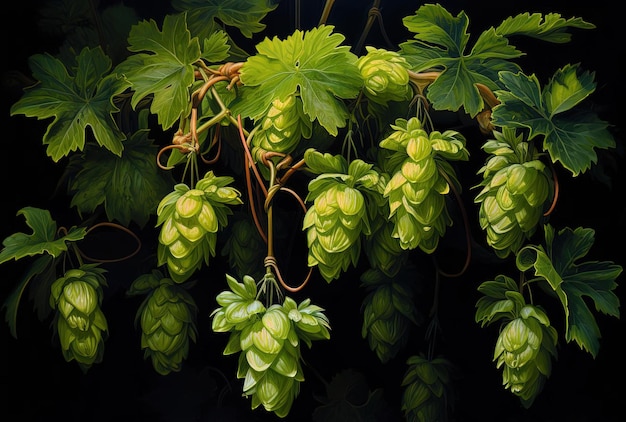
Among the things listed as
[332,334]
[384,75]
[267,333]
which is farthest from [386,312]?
[384,75]

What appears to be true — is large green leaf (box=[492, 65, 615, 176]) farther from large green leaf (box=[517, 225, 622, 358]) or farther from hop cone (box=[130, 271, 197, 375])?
hop cone (box=[130, 271, 197, 375])

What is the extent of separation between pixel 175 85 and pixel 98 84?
12 cm

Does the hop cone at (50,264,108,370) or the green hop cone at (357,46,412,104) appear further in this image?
the hop cone at (50,264,108,370)

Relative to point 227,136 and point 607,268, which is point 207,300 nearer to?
point 227,136

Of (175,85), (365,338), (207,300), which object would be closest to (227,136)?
(175,85)

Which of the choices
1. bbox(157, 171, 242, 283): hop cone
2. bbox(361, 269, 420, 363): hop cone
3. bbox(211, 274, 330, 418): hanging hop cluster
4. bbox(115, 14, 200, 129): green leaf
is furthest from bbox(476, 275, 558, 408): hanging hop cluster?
bbox(115, 14, 200, 129): green leaf

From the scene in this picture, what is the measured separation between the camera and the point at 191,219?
3.92ft

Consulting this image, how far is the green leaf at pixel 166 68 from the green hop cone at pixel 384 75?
0.74 ft

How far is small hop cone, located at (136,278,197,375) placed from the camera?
1.32 metres

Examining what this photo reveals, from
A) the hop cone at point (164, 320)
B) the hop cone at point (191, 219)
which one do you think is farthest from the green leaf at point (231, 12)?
the hop cone at point (164, 320)

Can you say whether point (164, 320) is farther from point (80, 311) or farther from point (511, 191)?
point (511, 191)

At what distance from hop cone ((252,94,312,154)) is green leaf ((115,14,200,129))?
0.11m

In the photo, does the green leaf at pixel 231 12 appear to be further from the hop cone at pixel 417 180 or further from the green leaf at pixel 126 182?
the hop cone at pixel 417 180

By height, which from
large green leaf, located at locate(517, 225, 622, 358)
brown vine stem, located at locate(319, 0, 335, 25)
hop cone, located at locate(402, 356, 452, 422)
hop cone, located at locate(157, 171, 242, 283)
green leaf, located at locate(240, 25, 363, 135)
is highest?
green leaf, located at locate(240, 25, 363, 135)
